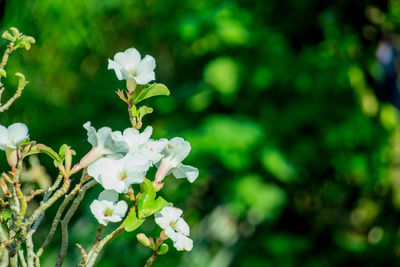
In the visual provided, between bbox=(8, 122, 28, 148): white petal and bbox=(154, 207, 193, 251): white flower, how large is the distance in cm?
Answer: 12

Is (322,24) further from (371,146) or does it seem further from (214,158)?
(214,158)

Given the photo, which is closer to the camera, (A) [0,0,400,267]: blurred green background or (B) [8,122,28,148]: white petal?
(B) [8,122,28,148]: white petal

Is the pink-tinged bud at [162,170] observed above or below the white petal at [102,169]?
above

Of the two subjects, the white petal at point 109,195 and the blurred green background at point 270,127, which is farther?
the blurred green background at point 270,127

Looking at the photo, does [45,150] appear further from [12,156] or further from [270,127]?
[270,127]

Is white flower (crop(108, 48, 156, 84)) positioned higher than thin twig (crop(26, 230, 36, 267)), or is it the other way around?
white flower (crop(108, 48, 156, 84))

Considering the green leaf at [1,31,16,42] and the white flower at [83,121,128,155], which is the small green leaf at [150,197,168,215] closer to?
the white flower at [83,121,128,155]

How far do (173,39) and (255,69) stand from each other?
387mm

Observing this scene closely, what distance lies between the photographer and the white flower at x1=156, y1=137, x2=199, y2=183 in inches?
16.5

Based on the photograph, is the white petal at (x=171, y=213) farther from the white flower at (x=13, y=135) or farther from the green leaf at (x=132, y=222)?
the white flower at (x=13, y=135)

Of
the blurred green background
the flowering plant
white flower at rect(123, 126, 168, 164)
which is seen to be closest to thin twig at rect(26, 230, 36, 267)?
the flowering plant

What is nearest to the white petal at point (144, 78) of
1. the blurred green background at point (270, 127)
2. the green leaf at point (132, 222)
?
the green leaf at point (132, 222)

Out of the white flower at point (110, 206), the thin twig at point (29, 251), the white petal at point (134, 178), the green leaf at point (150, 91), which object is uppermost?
the green leaf at point (150, 91)

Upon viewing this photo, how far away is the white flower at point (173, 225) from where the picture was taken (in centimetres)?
40
